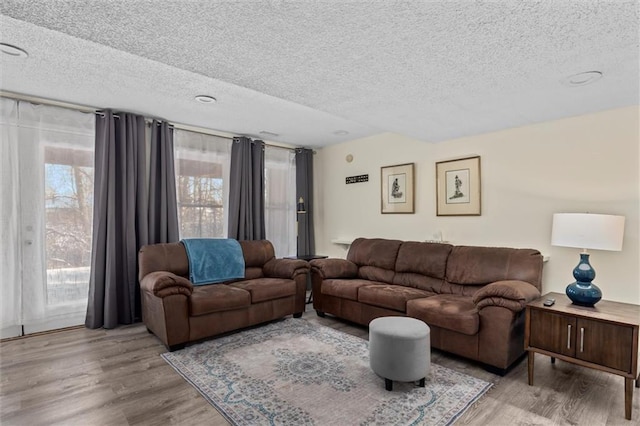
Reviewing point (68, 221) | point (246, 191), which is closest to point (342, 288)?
point (246, 191)

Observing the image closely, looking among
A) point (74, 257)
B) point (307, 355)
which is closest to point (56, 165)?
point (74, 257)

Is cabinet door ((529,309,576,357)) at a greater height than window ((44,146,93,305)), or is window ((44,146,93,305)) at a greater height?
window ((44,146,93,305))

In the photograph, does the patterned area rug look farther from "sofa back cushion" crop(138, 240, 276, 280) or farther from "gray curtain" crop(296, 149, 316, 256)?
"gray curtain" crop(296, 149, 316, 256)

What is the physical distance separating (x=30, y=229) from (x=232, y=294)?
2.17 meters

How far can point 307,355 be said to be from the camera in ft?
9.75

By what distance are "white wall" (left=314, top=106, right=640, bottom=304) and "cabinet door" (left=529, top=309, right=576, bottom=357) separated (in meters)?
1.14

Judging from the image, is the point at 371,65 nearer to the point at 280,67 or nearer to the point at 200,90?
the point at 280,67

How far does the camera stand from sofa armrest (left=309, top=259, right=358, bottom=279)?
415cm

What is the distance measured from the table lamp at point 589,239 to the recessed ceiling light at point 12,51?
4.34 m

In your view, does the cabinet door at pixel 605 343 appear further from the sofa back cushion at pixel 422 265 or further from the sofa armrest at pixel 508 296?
the sofa back cushion at pixel 422 265

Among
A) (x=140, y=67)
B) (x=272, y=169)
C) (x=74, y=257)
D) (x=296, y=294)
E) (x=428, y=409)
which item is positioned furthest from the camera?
(x=272, y=169)

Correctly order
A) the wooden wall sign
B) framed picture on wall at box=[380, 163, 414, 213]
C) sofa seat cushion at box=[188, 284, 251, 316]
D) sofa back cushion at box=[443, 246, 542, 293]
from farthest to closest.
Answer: the wooden wall sign, framed picture on wall at box=[380, 163, 414, 213], sofa seat cushion at box=[188, 284, 251, 316], sofa back cushion at box=[443, 246, 542, 293]

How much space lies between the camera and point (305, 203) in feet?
18.6

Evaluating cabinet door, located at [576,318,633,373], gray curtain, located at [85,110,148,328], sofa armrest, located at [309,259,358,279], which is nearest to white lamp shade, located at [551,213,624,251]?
cabinet door, located at [576,318,633,373]
